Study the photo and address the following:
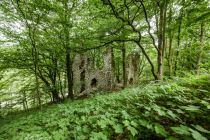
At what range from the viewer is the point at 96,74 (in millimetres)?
8828

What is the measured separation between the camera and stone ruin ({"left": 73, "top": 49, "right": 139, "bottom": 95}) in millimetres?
8648

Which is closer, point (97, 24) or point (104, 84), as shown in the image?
point (97, 24)

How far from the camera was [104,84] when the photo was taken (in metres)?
8.60

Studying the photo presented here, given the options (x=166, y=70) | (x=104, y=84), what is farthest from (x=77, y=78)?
(x=166, y=70)

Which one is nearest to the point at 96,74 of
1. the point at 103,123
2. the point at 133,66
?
the point at 133,66

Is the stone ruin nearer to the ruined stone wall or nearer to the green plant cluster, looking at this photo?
the ruined stone wall

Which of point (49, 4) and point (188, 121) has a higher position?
point (49, 4)

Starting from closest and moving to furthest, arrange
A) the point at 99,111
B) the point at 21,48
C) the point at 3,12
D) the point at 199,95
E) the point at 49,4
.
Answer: the point at 199,95
the point at 99,111
the point at 49,4
the point at 3,12
the point at 21,48

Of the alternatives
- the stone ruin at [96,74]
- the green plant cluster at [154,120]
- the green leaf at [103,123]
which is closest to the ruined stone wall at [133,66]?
the stone ruin at [96,74]

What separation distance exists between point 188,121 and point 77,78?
27.7ft

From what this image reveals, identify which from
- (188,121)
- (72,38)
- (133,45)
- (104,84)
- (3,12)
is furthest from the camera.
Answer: (133,45)

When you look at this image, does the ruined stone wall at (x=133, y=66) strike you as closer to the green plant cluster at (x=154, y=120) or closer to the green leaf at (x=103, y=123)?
the green plant cluster at (x=154, y=120)

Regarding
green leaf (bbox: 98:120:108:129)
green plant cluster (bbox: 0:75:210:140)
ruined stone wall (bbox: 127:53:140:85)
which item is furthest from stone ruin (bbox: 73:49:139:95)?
green leaf (bbox: 98:120:108:129)

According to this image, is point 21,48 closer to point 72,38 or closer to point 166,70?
point 72,38
